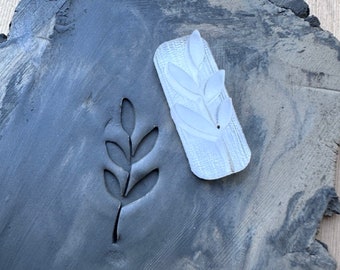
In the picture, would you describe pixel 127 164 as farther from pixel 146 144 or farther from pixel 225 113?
pixel 225 113

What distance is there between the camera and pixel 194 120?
1023mm

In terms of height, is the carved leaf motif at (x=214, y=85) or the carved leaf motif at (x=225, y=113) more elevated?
the carved leaf motif at (x=214, y=85)

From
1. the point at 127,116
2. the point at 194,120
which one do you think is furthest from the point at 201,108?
the point at 127,116

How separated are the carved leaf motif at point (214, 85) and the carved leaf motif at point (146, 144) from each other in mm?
110

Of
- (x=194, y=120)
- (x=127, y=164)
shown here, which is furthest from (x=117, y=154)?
(x=194, y=120)

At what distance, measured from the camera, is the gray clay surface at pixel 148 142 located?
0.98 metres

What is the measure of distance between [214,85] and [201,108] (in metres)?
0.05

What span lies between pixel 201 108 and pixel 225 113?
0.04 meters

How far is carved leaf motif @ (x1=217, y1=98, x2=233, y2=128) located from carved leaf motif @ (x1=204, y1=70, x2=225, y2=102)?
23mm

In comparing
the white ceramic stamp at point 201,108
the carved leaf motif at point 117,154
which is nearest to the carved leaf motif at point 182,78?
the white ceramic stamp at point 201,108

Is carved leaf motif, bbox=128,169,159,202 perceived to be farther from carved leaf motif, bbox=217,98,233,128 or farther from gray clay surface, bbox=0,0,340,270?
carved leaf motif, bbox=217,98,233,128

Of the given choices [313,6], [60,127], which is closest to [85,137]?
[60,127]

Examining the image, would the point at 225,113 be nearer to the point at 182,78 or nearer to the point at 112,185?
the point at 182,78

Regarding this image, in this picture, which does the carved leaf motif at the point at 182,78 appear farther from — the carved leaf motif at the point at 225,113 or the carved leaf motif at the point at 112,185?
the carved leaf motif at the point at 112,185
